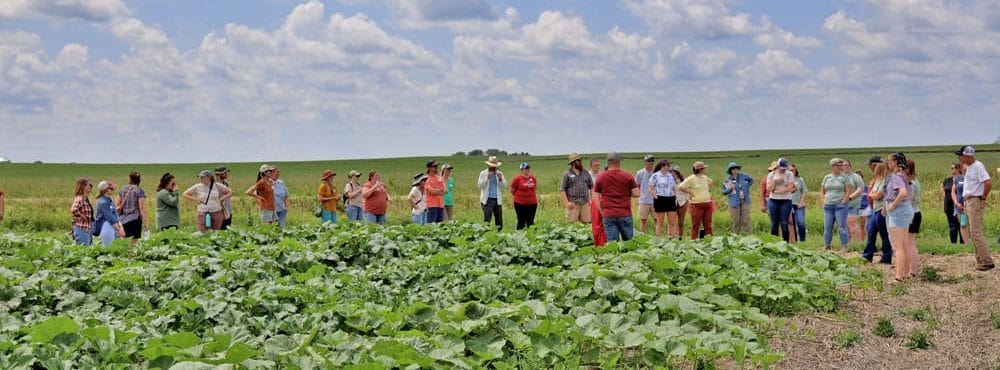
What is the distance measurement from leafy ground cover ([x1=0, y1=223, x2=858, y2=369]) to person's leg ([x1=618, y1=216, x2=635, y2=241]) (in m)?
0.55

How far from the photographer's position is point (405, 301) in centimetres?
833

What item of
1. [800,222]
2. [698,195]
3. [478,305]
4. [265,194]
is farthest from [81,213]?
[800,222]

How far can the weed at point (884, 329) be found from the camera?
7887 millimetres

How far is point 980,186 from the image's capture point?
36.7 feet

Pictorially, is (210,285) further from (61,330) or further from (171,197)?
(171,197)

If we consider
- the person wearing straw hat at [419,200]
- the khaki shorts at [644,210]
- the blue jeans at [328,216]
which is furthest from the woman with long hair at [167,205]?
the khaki shorts at [644,210]

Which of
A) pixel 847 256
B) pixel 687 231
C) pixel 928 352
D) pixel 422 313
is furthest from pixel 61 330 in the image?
pixel 687 231

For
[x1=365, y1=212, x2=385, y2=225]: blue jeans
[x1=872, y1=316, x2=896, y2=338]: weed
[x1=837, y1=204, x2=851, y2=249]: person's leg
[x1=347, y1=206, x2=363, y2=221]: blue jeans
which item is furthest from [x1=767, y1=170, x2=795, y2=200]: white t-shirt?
[x1=347, y1=206, x2=363, y2=221]: blue jeans

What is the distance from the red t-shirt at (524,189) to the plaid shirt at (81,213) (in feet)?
23.0

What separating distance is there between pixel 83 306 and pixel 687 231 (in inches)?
529

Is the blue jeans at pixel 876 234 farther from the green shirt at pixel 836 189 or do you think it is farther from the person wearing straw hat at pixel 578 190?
the person wearing straw hat at pixel 578 190

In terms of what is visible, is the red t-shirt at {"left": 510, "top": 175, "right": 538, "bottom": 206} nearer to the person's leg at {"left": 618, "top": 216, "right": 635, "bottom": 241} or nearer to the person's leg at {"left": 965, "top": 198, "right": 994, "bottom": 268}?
the person's leg at {"left": 618, "top": 216, "right": 635, "bottom": 241}

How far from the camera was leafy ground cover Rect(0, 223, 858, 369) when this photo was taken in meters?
6.05

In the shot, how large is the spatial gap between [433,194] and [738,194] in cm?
544
